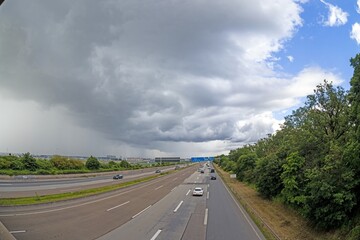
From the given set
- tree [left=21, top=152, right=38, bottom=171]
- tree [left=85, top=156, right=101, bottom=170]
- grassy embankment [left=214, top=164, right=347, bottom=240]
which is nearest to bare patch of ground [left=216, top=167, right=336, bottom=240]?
grassy embankment [left=214, top=164, right=347, bottom=240]

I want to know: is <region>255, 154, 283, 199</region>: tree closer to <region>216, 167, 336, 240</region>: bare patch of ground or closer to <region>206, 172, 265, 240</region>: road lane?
<region>216, 167, 336, 240</region>: bare patch of ground

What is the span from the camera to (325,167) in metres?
17.5

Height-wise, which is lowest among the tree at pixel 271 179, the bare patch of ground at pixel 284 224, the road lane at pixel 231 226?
the bare patch of ground at pixel 284 224

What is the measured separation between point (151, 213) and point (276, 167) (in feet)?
52.4

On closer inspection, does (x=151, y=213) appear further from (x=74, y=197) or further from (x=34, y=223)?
(x=74, y=197)

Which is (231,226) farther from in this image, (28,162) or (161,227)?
(28,162)

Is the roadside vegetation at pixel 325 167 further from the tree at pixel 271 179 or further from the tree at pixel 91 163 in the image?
the tree at pixel 91 163

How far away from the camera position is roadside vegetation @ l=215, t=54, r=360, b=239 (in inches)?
618

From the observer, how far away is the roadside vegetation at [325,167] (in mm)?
15695

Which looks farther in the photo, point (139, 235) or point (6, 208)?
point (6, 208)

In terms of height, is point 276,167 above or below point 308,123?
below

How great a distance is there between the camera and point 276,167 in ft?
107

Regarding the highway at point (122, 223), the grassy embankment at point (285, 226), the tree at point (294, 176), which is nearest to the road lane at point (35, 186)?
the highway at point (122, 223)

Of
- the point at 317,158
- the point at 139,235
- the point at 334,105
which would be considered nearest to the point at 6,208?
the point at 139,235
